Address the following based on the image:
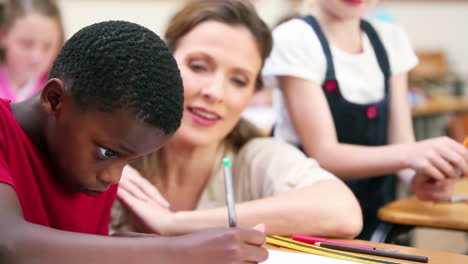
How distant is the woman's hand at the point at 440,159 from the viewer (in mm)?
1137

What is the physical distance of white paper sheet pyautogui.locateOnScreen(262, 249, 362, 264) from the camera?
811 mm

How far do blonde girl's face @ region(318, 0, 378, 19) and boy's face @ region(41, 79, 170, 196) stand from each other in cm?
81

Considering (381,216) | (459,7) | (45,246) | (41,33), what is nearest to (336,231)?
(381,216)

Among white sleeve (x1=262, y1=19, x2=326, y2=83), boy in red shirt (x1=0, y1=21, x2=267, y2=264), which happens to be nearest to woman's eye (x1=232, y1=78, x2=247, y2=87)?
white sleeve (x1=262, y1=19, x2=326, y2=83)

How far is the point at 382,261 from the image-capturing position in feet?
2.66

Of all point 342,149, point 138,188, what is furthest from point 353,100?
point 138,188

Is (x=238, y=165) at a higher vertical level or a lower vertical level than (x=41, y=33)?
lower

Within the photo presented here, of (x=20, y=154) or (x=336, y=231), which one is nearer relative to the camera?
(x=20, y=154)

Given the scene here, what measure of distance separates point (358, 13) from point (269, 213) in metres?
0.64

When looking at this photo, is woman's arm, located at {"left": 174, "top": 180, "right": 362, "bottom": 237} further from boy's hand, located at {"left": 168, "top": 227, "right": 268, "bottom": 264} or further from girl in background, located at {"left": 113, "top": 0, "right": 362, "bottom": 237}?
boy's hand, located at {"left": 168, "top": 227, "right": 268, "bottom": 264}

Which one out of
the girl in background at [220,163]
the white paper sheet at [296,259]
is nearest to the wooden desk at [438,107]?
the girl in background at [220,163]

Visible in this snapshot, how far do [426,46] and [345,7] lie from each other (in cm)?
535

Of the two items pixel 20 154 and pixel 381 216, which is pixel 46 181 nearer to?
pixel 20 154

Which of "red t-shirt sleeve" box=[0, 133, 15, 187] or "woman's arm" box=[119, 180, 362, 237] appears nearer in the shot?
"red t-shirt sleeve" box=[0, 133, 15, 187]
